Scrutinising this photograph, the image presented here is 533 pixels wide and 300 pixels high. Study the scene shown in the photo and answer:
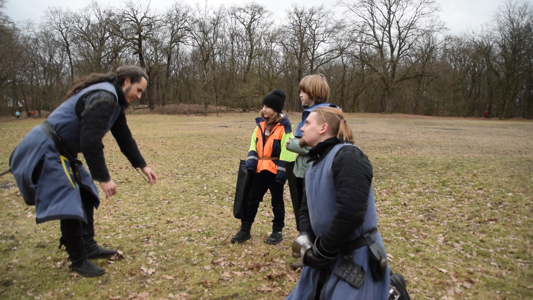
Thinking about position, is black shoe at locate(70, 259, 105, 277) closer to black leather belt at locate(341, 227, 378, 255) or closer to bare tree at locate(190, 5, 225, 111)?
black leather belt at locate(341, 227, 378, 255)

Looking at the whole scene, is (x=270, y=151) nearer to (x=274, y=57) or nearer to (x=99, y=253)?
(x=99, y=253)

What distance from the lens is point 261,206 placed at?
21.0ft

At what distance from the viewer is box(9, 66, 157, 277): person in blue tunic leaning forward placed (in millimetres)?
2801

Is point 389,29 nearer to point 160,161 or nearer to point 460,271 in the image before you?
point 160,161

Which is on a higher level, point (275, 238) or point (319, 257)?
point (319, 257)

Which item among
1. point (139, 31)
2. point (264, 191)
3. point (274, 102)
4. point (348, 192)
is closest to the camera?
point (348, 192)

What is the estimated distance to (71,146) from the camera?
3025mm

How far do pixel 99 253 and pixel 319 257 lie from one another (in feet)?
9.54

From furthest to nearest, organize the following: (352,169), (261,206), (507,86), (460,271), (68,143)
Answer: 1. (507,86)
2. (261,206)
3. (460,271)
4. (68,143)
5. (352,169)

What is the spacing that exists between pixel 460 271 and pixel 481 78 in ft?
170

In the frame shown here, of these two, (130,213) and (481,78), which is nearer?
(130,213)

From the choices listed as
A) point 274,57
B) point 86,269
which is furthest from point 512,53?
point 86,269

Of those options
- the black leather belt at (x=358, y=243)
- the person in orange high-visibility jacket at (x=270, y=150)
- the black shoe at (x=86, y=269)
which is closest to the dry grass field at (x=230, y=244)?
the black shoe at (x=86, y=269)

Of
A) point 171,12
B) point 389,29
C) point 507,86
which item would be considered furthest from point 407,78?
point 171,12
